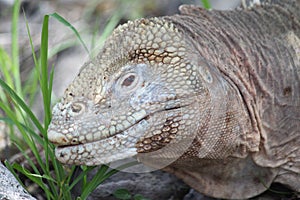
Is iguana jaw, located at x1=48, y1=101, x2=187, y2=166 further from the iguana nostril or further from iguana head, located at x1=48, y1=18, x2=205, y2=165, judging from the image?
the iguana nostril

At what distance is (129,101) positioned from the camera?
13.3 ft

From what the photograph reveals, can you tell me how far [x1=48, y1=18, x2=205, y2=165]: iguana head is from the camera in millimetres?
4008

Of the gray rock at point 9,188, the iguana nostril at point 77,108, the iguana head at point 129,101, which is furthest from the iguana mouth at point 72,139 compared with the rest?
the gray rock at point 9,188

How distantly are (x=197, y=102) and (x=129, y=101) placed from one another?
0.40m

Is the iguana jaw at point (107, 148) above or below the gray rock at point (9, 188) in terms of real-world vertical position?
above

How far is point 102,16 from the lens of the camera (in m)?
8.27

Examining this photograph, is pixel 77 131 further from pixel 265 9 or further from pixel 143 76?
pixel 265 9

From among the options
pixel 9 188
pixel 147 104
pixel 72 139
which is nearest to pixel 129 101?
pixel 147 104

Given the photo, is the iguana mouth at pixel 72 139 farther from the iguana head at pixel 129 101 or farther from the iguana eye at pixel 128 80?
the iguana eye at pixel 128 80

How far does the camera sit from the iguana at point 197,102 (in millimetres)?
4031

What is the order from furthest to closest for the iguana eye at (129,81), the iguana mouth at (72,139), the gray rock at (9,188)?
the iguana eye at (129,81)
the iguana mouth at (72,139)
the gray rock at (9,188)

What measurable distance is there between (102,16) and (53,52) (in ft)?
4.25

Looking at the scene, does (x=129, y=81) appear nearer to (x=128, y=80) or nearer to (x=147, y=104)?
(x=128, y=80)

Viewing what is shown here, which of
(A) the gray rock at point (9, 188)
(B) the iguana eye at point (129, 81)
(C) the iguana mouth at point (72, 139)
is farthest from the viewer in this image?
(B) the iguana eye at point (129, 81)
